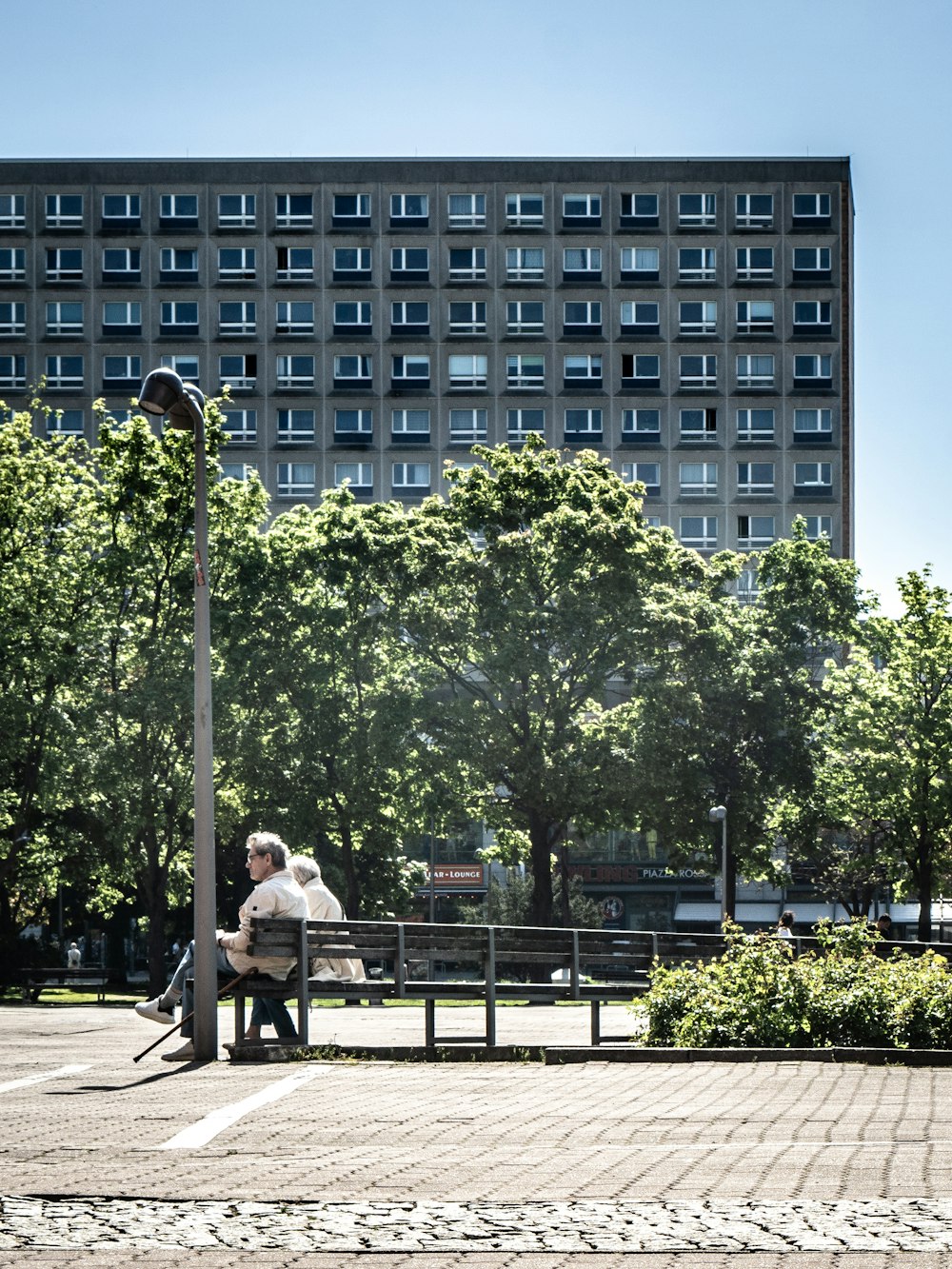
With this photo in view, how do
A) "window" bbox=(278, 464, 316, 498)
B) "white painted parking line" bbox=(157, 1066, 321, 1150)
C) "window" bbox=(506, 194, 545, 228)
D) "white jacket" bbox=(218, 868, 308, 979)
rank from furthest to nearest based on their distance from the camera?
"window" bbox=(506, 194, 545, 228)
"window" bbox=(278, 464, 316, 498)
"white jacket" bbox=(218, 868, 308, 979)
"white painted parking line" bbox=(157, 1066, 321, 1150)

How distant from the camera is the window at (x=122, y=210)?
8019 cm

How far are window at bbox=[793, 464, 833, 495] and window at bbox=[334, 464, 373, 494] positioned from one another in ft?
57.2

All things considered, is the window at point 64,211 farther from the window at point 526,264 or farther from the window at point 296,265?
the window at point 526,264

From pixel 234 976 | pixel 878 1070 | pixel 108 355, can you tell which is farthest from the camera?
pixel 108 355

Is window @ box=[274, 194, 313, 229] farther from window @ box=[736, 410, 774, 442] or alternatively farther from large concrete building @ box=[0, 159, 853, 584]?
window @ box=[736, 410, 774, 442]

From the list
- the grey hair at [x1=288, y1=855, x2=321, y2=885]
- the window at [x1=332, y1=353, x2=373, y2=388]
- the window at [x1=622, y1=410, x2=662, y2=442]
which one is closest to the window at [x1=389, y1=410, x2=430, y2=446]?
the window at [x1=332, y1=353, x2=373, y2=388]

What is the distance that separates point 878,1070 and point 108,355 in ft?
233

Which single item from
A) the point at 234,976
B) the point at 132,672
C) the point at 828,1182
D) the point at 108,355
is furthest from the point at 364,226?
the point at 828,1182

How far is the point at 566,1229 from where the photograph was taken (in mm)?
6629

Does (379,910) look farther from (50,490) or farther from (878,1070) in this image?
(878,1070)

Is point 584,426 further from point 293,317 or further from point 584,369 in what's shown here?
point 293,317

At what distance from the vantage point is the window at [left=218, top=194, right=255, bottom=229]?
8019cm

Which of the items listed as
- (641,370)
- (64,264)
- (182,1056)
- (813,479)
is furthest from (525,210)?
(182,1056)

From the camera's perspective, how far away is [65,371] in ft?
263
